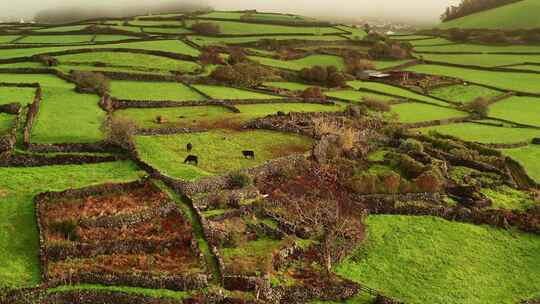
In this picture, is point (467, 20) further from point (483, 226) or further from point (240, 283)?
point (240, 283)

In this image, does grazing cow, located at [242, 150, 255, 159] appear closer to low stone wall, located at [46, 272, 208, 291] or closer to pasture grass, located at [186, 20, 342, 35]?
low stone wall, located at [46, 272, 208, 291]

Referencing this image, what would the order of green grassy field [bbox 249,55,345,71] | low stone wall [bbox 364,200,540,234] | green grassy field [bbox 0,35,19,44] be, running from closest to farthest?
low stone wall [bbox 364,200,540,234] → green grassy field [bbox 0,35,19,44] → green grassy field [bbox 249,55,345,71]

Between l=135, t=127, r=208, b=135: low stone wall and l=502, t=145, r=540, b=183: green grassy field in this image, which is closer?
l=135, t=127, r=208, b=135: low stone wall

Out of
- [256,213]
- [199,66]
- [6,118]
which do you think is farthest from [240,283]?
[199,66]

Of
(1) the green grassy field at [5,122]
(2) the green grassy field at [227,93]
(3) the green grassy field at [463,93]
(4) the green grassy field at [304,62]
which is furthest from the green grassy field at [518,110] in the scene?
(1) the green grassy field at [5,122]

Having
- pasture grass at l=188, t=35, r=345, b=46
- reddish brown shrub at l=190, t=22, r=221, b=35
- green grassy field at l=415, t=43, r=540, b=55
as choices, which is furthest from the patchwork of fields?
green grassy field at l=415, t=43, r=540, b=55

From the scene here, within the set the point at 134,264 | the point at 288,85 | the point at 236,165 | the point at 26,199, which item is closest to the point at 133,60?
the point at 288,85

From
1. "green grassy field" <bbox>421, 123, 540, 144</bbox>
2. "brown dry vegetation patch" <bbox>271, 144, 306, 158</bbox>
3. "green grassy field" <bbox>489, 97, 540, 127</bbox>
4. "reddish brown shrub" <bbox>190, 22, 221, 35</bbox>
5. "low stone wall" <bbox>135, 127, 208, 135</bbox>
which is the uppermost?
"reddish brown shrub" <bbox>190, 22, 221, 35</bbox>
